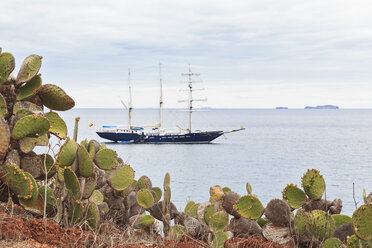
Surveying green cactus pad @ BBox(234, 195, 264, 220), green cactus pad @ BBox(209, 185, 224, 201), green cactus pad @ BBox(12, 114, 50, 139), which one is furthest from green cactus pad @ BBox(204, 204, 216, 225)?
green cactus pad @ BBox(12, 114, 50, 139)

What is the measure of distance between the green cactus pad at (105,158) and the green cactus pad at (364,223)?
109 inches

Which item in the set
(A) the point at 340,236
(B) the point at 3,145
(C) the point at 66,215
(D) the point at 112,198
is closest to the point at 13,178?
(B) the point at 3,145

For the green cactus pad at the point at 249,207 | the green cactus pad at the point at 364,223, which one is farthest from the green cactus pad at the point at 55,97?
the green cactus pad at the point at 364,223

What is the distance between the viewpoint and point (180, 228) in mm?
5020

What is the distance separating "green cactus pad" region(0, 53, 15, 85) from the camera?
480 centimetres

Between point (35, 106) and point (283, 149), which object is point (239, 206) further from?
point (283, 149)

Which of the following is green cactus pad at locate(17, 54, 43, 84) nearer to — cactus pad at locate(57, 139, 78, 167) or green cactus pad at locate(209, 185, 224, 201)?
cactus pad at locate(57, 139, 78, 167)

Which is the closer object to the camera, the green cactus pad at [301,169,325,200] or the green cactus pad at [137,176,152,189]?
the green cactus pad at [301,169,325,200]

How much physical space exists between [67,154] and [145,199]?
4.06ft

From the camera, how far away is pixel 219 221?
15.9ft

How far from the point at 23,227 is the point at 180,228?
66.1 inches

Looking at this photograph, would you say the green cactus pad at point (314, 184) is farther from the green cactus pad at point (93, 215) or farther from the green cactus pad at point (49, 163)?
the green cactus pad at point (49, 163)

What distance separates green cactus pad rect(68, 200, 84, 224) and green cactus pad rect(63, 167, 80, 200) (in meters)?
0.07

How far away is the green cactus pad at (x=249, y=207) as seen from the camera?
4.85 meters
